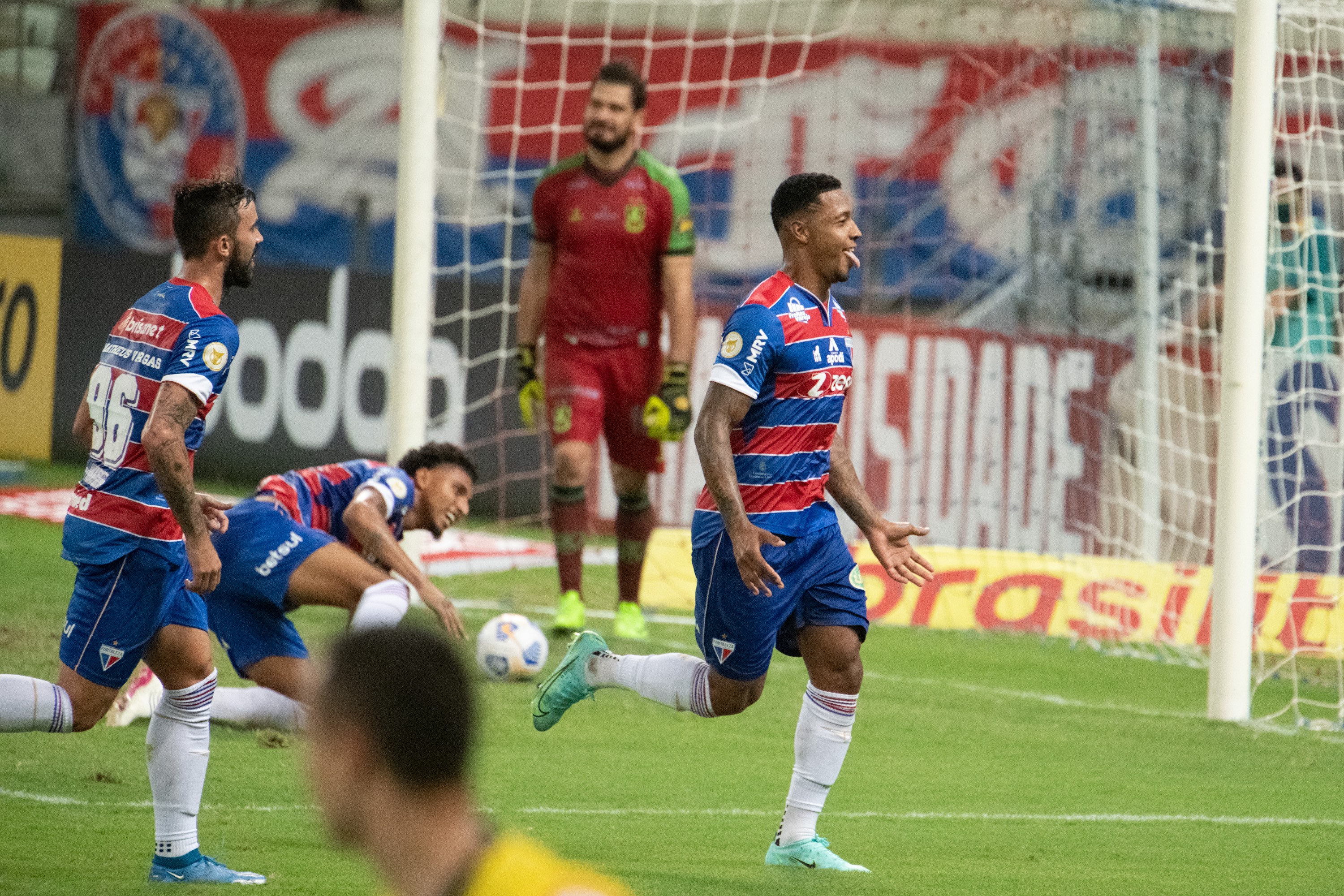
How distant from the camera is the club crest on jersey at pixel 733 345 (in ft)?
15.9

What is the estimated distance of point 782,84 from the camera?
14.7 m

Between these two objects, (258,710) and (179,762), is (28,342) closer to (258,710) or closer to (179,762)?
(258,710)

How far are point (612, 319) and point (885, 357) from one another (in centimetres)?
419

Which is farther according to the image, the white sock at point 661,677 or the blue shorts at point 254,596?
the blue shorts at point 254,596

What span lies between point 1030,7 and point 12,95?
364 inches

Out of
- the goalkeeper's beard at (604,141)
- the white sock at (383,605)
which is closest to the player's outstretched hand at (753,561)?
the white sock at (383,605)

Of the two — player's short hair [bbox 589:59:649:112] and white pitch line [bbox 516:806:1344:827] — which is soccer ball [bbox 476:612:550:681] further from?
player's short hair [bbox 589:59:649:112]

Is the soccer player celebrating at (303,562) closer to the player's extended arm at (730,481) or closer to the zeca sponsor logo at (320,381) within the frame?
the player's extended arm at (730,481)

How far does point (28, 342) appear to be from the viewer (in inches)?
530

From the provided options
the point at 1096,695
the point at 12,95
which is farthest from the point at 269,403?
the point at 1096,695

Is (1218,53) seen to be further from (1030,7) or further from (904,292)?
(904,292)

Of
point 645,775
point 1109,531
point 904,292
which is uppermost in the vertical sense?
point 904,292

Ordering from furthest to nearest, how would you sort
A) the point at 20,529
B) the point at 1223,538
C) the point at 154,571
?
the point at 20,529, the point at 1223,538, the point at 154,571

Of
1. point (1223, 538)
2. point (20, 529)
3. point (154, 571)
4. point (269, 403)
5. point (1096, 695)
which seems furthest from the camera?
point (269, 403)
